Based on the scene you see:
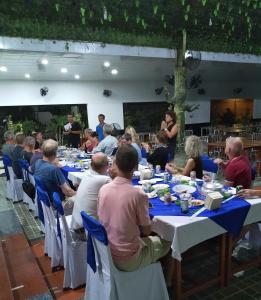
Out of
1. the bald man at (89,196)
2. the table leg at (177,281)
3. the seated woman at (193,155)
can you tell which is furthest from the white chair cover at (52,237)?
the seated woman at (193,155)

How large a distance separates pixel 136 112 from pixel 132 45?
6047 millimetres

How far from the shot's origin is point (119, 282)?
204 cm

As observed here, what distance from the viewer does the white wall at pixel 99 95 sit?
9500 millimetres

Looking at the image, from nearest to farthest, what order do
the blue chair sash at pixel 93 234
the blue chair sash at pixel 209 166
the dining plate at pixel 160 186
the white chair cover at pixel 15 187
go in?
1. the blue chair sash at pixel 93 234
2. the dining plate at pixel 160 186
3. the blue chair sash at pixel 209 166
4. the white chair cover at pixel 15 187

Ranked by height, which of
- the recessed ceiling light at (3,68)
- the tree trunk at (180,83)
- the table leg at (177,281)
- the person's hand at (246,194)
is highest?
the recessed ceiling light at (3,68)

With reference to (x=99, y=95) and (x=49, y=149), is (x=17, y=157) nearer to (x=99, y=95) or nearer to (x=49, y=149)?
(x=49, y=149)

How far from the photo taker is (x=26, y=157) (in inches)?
189

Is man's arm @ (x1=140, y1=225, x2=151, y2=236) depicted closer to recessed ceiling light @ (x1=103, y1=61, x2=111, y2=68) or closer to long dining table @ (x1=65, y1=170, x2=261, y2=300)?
long dining table @ (x1=65, y1=170, x2=261, y2=300)

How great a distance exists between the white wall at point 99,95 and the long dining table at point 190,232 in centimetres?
822

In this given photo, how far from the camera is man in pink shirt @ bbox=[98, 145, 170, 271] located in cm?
196

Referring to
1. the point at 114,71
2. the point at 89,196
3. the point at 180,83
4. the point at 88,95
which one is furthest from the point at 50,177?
the point at 88,95

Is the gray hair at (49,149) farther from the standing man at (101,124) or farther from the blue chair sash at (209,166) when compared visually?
Answer: the standing man at (101,124)

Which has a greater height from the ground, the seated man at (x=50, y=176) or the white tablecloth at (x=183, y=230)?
the seated man at (x=50, y=176)

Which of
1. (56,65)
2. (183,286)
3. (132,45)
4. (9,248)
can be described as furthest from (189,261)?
(56,65)
